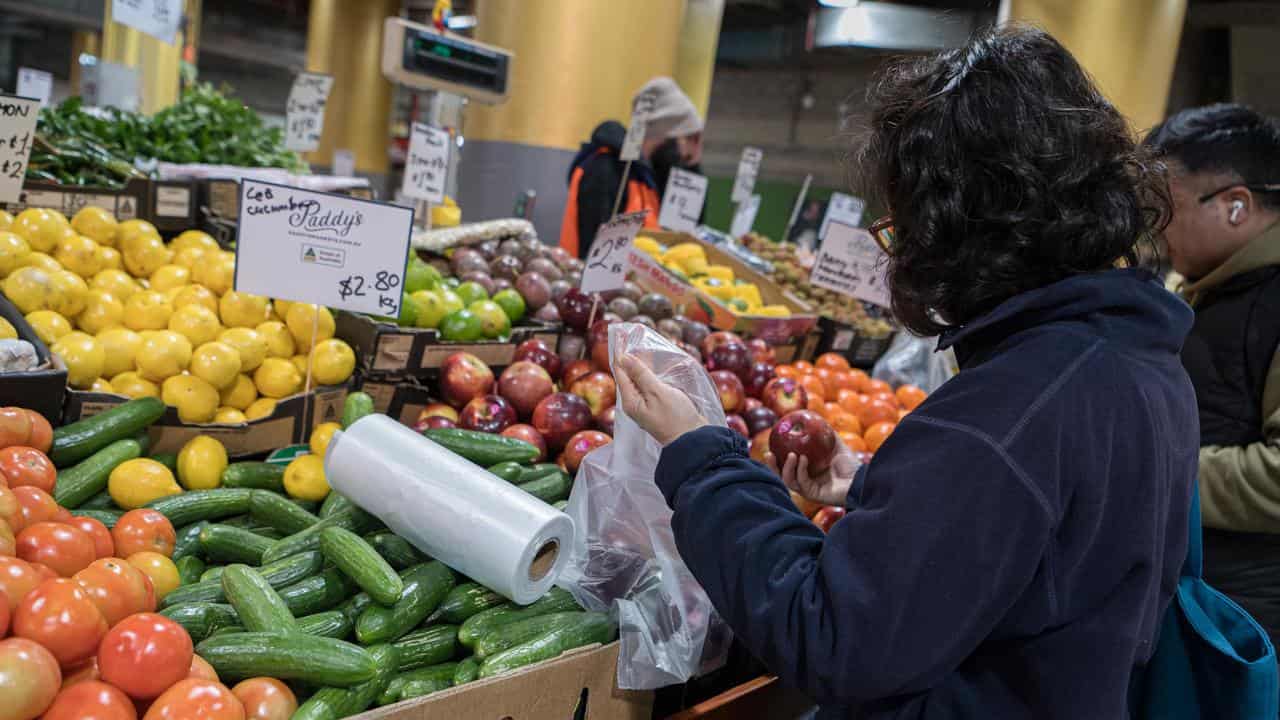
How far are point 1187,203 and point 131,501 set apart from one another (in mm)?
2758

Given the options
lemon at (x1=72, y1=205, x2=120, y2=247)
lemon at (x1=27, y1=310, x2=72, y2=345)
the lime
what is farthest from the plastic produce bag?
lemon at (x1=72, y1=205, x2=120, y2=247)

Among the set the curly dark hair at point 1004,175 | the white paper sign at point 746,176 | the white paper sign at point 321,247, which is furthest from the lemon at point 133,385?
the white paper sign at point 746,176

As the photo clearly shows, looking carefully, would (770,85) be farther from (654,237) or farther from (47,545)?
(47,545)

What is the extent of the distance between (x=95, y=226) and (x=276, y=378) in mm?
941

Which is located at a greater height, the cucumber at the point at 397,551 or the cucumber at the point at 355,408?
the cucumber at the point at 355,408

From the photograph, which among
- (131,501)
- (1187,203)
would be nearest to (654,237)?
(1187,203)

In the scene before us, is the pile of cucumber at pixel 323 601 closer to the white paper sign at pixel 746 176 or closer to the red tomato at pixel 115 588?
the red tomato at pixel 115 588

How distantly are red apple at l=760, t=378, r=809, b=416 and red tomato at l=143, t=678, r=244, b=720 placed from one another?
6.50 ft

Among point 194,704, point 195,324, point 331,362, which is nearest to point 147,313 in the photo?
point 195,324

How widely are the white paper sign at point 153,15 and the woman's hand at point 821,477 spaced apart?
13.6 ft

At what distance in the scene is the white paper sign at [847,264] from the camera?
13.6ft

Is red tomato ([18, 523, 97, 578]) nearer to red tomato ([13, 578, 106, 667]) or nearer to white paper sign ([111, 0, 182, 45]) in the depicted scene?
red tomato ([13, 578, 106, 667])

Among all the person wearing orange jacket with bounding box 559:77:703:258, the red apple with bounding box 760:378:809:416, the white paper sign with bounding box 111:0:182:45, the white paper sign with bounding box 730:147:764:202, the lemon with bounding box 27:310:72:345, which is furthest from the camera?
the white paper sign with bounding box 730:147:764:202

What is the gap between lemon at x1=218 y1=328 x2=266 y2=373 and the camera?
2545mm
